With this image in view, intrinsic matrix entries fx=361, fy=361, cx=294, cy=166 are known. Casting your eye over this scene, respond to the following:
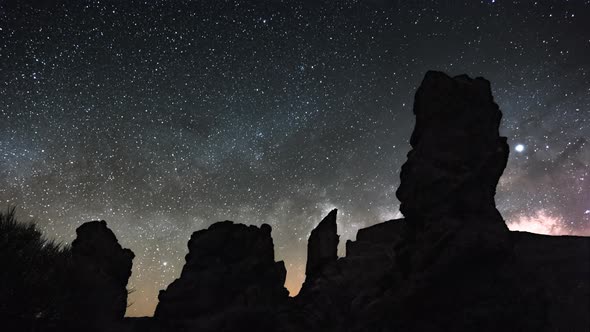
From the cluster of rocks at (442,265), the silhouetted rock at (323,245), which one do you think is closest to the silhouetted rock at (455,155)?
the cluster of rocks at (442,265)

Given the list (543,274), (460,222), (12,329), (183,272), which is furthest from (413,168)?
(12,329)

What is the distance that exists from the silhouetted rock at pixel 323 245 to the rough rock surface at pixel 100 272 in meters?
10.7

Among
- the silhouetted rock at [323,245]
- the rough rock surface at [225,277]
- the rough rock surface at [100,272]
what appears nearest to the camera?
the rough rock surface at [100,272]

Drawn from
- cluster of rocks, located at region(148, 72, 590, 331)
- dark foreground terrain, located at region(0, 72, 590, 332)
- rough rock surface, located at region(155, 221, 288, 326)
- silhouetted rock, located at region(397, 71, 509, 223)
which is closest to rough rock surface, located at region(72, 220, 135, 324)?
dark foreground terrain, located at region(0, 72, 590, 332)

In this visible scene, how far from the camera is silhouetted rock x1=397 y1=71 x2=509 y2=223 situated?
1527cm

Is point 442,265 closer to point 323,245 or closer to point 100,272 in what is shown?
point 323,245

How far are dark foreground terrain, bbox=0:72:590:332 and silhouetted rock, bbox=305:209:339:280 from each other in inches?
85.6

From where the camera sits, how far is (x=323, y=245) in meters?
23.0

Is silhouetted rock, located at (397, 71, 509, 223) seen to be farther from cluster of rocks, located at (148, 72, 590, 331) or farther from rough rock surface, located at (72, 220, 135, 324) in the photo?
rough rock surface, located at (72, 220, 135, 324)

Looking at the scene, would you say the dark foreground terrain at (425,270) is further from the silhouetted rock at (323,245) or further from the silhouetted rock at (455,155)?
the silhouetted rock at (323,245)

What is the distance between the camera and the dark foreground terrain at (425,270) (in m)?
14.2

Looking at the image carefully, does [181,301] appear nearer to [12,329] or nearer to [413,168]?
[12,329]

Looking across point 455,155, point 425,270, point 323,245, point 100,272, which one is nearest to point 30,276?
point 100,272

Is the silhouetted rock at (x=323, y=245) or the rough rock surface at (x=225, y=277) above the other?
the silhouetted rock at (x=323, y=245)
